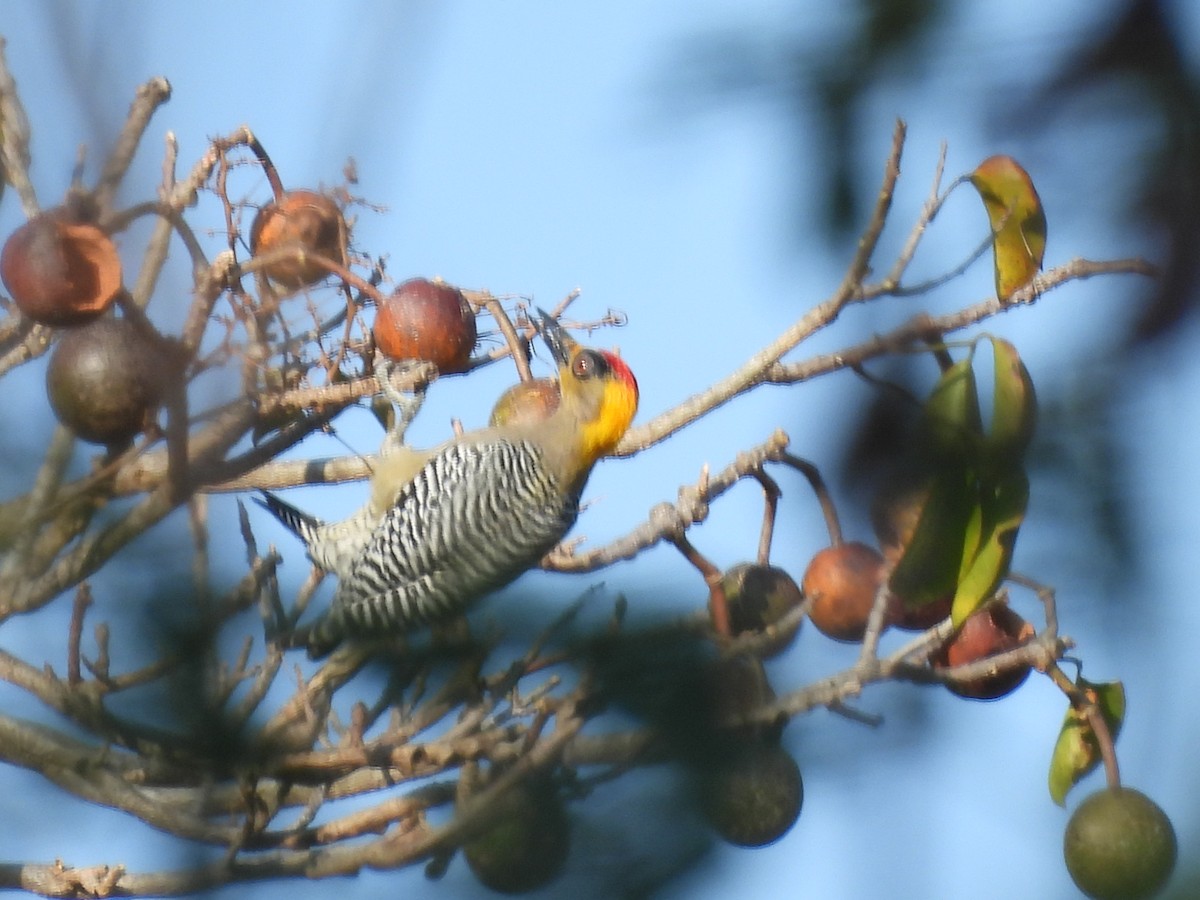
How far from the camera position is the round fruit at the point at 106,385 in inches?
77.1

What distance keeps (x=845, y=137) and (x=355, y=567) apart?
212 centimetres

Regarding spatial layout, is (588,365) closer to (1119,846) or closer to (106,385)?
(106,385)

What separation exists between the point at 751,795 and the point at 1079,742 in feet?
2.01

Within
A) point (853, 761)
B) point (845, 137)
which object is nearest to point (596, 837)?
point (853, 761)

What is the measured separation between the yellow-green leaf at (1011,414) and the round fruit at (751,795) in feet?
1.54

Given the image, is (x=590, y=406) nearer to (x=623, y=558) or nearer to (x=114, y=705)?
(x=623, y=558)

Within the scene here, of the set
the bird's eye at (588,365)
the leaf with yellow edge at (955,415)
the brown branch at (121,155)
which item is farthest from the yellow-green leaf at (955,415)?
the bird's eye at (588,365)

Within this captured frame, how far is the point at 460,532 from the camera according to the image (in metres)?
3.73

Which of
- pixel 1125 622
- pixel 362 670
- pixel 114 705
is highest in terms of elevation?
pixel 1125 622

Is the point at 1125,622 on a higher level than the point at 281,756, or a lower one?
higher

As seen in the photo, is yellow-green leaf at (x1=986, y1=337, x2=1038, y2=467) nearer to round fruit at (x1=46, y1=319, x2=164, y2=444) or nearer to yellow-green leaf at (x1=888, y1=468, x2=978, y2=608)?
yellow-green leaf at (x1=888, y1=468, x2=978, y2=608)

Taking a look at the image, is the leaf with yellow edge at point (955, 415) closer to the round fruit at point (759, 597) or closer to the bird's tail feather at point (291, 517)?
the round fruit at point (759, 597)

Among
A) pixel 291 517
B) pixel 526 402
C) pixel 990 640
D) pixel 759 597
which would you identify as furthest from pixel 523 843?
pixel 291 517

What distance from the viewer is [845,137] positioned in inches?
43.5
